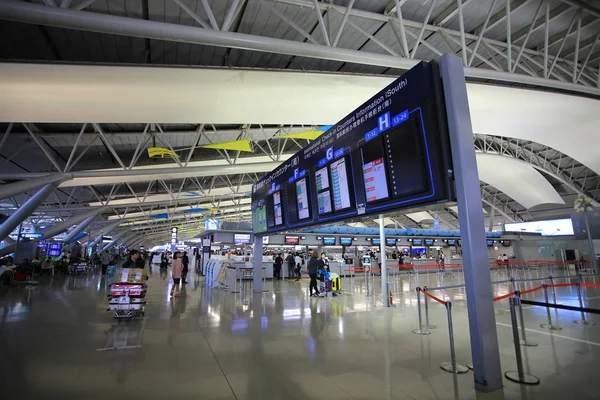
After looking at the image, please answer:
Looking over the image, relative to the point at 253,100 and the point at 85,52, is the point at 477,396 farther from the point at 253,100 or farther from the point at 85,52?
the point at 85,52

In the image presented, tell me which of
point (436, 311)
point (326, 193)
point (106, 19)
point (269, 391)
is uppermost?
point (106, 19)

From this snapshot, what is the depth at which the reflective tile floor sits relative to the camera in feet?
11.3

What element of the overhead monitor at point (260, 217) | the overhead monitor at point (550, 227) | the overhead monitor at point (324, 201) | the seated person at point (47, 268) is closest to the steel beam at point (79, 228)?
the seated person at point (47, 268)

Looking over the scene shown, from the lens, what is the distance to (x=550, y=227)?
112ft

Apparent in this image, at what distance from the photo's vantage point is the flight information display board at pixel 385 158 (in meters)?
3.95

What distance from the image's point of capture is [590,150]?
17609 mm

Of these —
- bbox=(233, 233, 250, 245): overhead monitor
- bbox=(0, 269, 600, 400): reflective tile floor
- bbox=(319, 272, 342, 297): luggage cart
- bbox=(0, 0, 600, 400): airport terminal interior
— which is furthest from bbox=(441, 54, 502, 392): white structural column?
bbox=(233, 233, 250, 245): overhead monitor

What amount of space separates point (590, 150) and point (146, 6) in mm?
23671

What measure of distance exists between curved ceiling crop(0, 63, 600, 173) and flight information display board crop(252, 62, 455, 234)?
299cm

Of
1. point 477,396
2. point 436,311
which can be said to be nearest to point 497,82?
point 436,311

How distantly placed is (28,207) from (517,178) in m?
35.5

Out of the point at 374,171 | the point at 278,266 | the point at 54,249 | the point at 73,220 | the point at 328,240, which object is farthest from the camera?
the point at 54,249

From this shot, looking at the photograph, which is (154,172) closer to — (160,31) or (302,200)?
(302,200)

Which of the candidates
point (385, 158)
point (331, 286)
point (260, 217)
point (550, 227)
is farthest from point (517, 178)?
point (385, 158)
